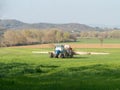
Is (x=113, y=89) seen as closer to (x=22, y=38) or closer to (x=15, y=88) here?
(x=15, y=88)

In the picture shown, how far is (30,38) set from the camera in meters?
158

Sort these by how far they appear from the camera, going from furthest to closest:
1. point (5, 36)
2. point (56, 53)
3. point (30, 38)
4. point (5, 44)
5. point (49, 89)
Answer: point (30, 38) < point (5, 36) < point (5, 44) < point (56, 53) < point (49, 89)

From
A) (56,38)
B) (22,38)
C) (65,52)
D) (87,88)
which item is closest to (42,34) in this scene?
(56,38)

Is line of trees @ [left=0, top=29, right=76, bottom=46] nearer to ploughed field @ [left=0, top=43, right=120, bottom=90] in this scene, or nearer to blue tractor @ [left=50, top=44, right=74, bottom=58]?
blue tractor @ [left=50, top=44, right=74, bottom=58]

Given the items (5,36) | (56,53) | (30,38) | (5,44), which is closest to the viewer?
(56,53)

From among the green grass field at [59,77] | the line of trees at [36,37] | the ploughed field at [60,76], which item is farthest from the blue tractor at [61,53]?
the line of trees at [36,37]

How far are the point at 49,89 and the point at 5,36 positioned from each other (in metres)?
126

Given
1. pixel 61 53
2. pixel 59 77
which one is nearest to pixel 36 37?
pixel 61 53

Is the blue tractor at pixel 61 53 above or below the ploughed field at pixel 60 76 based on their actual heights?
below

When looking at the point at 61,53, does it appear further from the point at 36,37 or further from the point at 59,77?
the point at 36,37

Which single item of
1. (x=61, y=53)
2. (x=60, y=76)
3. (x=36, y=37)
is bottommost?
(x=61, y=53)

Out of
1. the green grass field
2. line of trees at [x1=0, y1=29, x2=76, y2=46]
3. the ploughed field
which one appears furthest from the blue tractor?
line of trees at [x1=0, y1=29, x2=76, y2=46]

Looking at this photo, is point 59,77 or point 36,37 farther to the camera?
point 36,37

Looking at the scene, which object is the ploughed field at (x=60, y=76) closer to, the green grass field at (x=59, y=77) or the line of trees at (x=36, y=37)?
the green grass field at (x=59, y=77)
